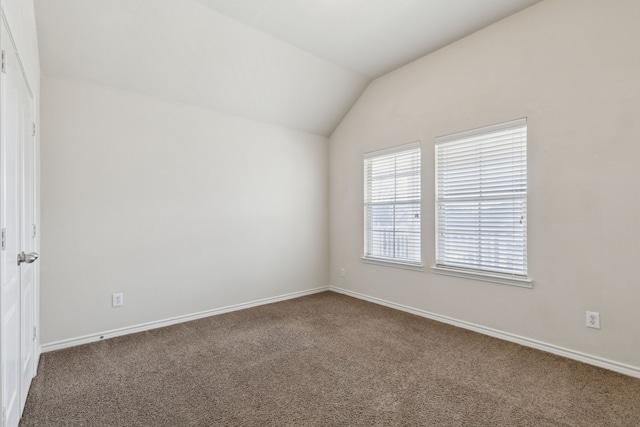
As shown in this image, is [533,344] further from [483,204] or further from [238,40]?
[238,40]

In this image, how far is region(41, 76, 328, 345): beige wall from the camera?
2.86 meters

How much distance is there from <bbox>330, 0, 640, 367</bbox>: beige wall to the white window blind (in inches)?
3.8

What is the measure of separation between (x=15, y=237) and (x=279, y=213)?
114 inches

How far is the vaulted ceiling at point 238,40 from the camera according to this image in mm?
2684

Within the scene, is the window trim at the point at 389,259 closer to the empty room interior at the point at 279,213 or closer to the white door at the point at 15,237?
the empty room interior at the point at 279,213

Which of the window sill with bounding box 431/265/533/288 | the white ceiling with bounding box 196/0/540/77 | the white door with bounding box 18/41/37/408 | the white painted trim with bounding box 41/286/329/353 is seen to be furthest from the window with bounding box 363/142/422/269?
the white door with bounding box 18/41/37/408

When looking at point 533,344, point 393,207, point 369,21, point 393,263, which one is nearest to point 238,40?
point 369,21

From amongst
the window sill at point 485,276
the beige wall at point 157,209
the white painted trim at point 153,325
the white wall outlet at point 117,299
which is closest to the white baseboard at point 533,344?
the window sill at point 485,276

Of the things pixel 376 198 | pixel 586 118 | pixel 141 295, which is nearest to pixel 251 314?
pixel 141 295

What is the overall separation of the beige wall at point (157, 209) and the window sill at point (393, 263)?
3.20 ft

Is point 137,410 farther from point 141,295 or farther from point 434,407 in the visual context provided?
point 434,407

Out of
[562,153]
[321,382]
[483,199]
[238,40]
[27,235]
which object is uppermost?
[238,40]

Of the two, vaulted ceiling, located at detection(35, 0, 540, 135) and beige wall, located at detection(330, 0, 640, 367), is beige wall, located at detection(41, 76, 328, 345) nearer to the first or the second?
vaulted ceiling, located at detection(35, 0, 540, 135)

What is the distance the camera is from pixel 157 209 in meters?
3.37
